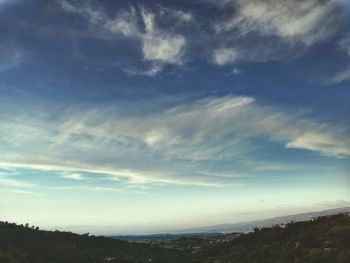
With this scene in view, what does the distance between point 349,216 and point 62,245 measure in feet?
87.9

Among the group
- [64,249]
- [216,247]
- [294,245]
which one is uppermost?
[64,249]

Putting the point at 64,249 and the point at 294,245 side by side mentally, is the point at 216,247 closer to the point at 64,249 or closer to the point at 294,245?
the point at 294,245

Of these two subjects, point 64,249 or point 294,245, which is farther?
point 64,249

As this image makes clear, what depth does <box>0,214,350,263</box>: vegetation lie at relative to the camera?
101 feet

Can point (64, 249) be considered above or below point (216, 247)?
above

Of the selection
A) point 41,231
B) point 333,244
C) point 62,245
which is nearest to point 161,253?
point 62,245

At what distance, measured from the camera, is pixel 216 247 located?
44000 mm

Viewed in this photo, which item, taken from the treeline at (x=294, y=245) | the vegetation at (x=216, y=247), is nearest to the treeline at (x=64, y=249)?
the vegetation at (x=216, y=247)

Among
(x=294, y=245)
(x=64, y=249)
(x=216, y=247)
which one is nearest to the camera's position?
(x=294, y=245)

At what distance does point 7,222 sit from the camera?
2040 inches

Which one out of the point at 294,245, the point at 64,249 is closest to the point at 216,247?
the point at 294,245

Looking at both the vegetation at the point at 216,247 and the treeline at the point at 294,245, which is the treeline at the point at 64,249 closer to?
the vegetation at the point at 216,247

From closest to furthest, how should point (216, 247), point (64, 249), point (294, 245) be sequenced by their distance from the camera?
point (294, 245)
point (64, 249)
point (216, 247)

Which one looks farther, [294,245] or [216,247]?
[216,247]
